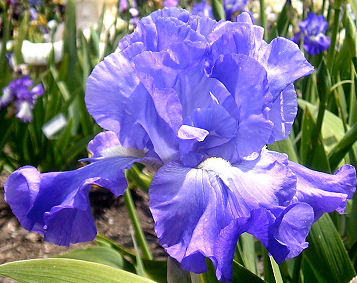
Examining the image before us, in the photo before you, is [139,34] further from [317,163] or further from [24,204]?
[317,163]

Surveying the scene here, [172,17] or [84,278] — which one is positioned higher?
[172,17]

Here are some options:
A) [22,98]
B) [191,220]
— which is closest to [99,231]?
[22,98]

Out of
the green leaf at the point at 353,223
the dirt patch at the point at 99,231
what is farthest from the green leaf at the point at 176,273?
the dirt patch at the point at 99,231

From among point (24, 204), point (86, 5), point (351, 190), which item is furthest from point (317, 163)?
point (86, 5)

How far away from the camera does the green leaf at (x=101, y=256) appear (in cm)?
95

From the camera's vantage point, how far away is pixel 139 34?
570 mm

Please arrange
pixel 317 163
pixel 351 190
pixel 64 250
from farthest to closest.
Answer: pixel 64 250 < pixel 317 163 < pixel 351 190

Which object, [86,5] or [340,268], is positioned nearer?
[340,268]

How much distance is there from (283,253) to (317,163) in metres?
0.56

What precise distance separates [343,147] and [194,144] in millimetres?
626

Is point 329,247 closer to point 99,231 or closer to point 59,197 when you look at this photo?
point 59,197

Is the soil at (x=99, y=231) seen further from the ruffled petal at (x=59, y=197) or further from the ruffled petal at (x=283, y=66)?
the ruffled petal at (x=283, y=66)

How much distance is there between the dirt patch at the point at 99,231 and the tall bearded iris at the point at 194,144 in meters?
1.05

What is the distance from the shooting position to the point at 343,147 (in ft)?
3.60
